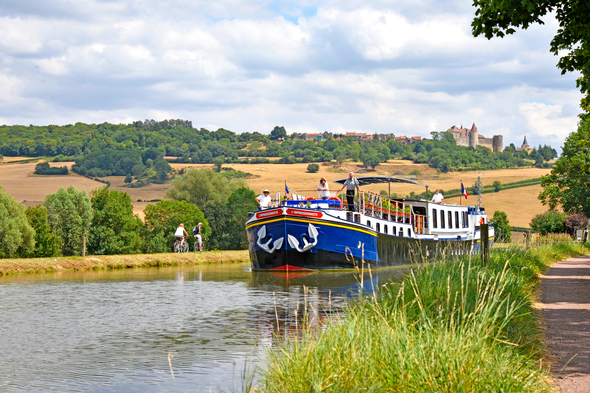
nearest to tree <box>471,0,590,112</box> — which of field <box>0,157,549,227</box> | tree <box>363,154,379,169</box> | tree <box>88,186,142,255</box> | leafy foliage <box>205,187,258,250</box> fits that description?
tree <box>88,186,142,255</box>

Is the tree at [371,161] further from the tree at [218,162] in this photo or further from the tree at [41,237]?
the tree at [41,237]

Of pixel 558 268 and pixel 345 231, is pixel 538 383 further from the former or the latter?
pixel 345 231

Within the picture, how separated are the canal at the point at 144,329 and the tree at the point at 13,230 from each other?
20226 millimetres

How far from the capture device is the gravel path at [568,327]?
806cm

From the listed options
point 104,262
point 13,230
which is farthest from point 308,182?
point 104,262

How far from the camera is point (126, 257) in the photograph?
3575cm

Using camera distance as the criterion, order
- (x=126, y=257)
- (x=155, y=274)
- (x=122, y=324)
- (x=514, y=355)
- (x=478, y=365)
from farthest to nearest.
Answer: (x=126, y=257) < (x=155, y=274) < (x=122, y=324) < (x=514, y=355) < (x=478, y=365)

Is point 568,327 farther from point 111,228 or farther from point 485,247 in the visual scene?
point 111,228

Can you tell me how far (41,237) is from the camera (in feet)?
165

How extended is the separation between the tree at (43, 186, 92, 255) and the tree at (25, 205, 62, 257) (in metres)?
5.40

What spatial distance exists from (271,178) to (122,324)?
A: 144598mm

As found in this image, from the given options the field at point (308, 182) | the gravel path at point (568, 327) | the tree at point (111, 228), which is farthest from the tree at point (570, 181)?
the field at point (308, 182)

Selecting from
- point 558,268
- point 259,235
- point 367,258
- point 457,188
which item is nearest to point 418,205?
point 367,258

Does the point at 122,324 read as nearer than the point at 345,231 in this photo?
Yes
